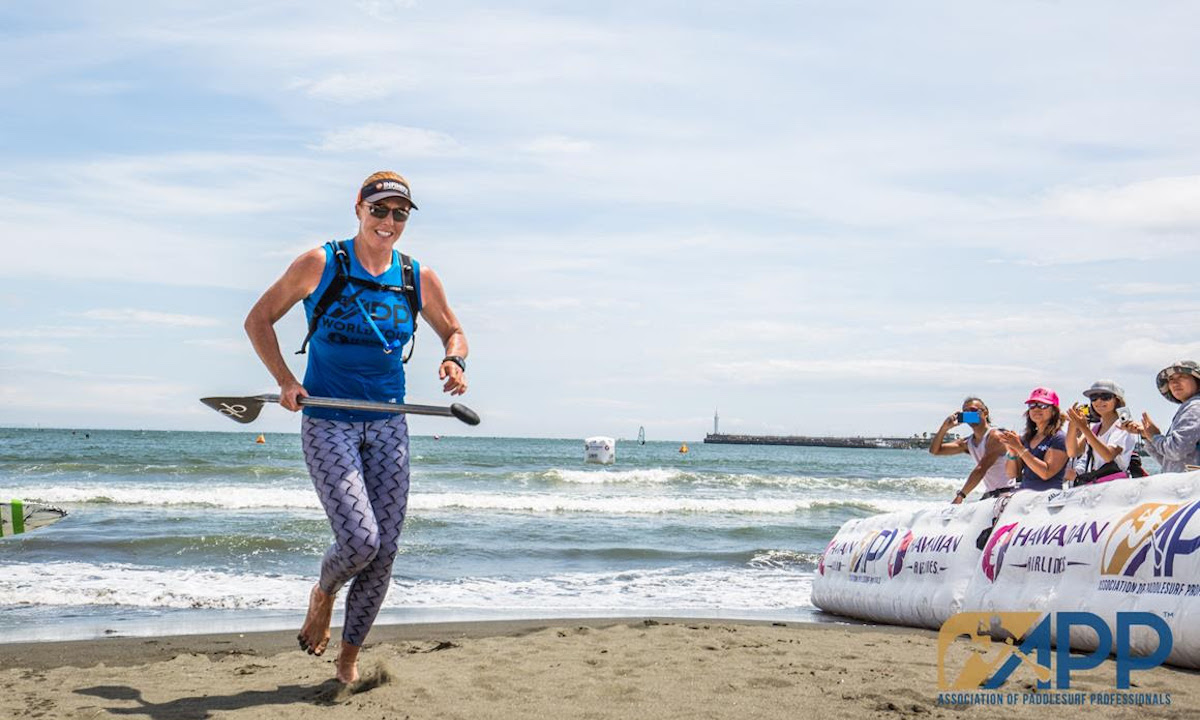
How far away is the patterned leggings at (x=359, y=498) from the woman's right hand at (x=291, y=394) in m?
0.16

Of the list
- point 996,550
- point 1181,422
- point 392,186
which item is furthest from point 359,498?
point 1181,422

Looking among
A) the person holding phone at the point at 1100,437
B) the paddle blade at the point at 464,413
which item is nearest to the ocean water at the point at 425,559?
the person holding phone at the point at 1100,437

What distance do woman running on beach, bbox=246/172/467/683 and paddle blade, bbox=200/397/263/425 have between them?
Result: 423 mm

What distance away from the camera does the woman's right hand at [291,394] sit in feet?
14.6

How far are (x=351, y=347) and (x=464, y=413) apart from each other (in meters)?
0.60

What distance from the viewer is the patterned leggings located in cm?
450

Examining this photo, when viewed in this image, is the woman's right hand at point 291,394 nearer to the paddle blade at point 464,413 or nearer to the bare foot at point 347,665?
the paddle blade at point 464,413

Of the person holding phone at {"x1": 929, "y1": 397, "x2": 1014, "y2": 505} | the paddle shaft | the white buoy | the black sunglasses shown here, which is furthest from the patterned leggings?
the white buoy

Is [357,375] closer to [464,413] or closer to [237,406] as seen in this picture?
[464,413]

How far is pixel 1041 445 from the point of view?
8.26 m

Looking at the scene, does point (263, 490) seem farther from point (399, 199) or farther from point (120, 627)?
point (399, 199)

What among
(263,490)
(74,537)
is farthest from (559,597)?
(263,490)

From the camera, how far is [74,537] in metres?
14.1

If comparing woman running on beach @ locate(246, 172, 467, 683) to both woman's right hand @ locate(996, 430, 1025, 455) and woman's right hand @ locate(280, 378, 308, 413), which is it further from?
woman's right hand @ locate(996, 430, 1025, 455)
